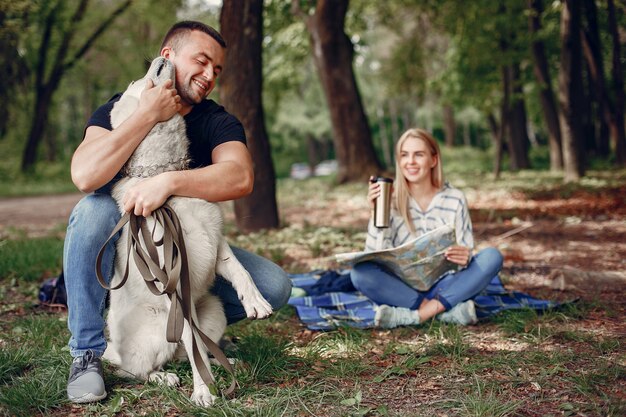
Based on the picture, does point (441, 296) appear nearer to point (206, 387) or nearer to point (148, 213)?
point (206, 387)

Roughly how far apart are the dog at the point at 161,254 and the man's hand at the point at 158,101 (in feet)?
0.14

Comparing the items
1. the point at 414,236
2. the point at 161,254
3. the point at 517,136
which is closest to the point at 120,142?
the point at 161,254

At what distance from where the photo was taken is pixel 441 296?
12.1 feet

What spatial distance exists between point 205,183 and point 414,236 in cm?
179

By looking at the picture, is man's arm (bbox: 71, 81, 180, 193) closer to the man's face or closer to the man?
the man

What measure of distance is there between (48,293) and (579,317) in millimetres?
3733

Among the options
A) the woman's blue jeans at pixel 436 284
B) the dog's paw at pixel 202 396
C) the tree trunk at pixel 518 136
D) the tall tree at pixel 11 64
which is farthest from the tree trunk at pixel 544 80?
the dog's paw at pixel 202 396

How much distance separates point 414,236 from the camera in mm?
3920

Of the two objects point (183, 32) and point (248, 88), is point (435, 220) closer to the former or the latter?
point (183, 32)

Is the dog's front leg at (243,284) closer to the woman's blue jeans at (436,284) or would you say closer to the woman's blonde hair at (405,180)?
the woman's blue jeans at (436,284)

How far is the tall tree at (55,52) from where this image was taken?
67.8 feet

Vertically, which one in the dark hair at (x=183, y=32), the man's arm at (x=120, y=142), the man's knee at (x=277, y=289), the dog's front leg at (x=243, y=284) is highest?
the dark hair at (x=183, y=32)

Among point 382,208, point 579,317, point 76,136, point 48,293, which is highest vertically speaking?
point 76,136

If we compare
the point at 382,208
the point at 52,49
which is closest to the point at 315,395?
the point at 382,208
